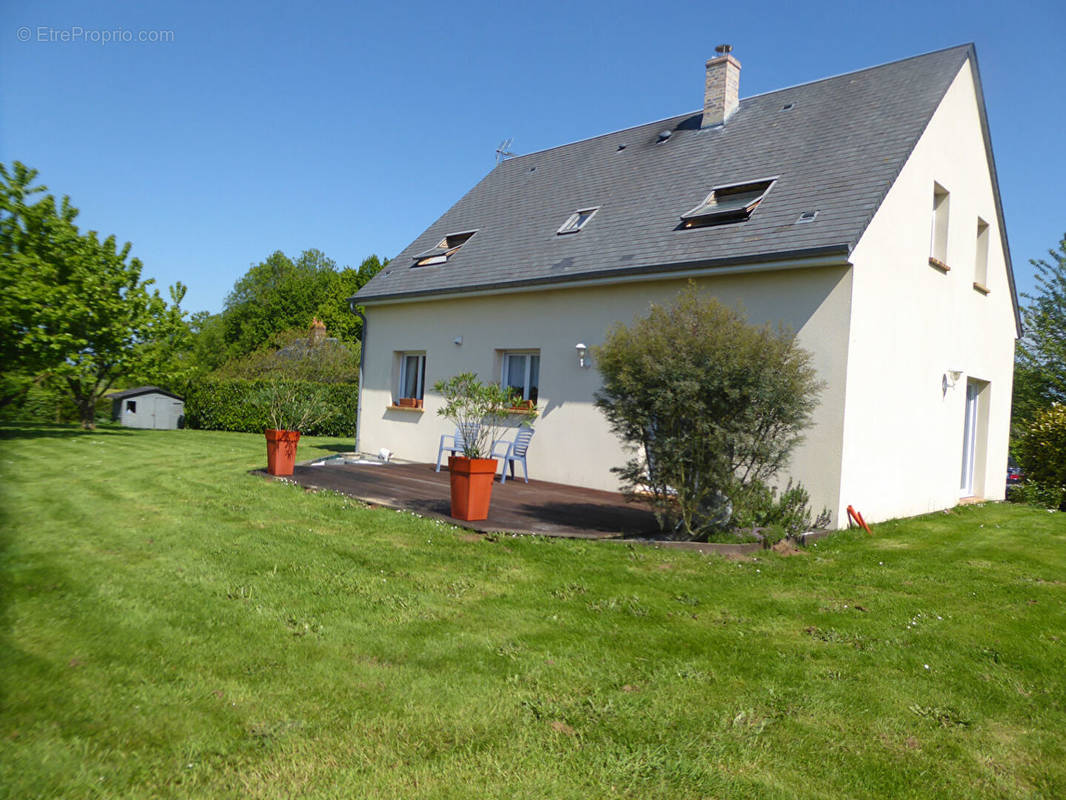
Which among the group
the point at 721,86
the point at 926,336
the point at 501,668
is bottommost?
the point at 501,668

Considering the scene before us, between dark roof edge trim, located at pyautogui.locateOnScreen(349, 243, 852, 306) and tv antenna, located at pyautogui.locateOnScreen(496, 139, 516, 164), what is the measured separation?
718 centimetres

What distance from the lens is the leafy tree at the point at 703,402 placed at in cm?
701

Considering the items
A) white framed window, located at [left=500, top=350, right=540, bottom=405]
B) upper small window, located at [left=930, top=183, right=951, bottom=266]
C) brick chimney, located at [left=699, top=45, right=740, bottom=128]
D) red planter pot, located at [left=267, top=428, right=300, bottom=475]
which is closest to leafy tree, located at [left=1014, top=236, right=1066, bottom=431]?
brick chimney, located at [left=699, top=45, right=740, bottom=128]

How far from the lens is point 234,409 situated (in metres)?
22.8

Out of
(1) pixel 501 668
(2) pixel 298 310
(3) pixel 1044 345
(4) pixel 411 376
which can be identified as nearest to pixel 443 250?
(4) pixel 411 376

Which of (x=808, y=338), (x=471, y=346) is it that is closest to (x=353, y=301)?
(x=471, y=346)

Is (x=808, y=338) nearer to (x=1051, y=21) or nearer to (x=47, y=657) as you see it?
(x=1051, y=21)

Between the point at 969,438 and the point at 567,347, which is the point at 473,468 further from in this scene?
the point at 969,438

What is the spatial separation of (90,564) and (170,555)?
56cm

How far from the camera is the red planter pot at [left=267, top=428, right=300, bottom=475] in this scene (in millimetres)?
10680

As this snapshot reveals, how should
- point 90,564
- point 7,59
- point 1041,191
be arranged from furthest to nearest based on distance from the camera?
point 1041,191
point 90,564
point 7,59

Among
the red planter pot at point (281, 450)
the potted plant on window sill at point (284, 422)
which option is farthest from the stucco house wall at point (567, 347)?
the red planter pot at point (281, 450)

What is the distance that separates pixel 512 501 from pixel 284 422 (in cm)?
436

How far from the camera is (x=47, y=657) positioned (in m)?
3.47
